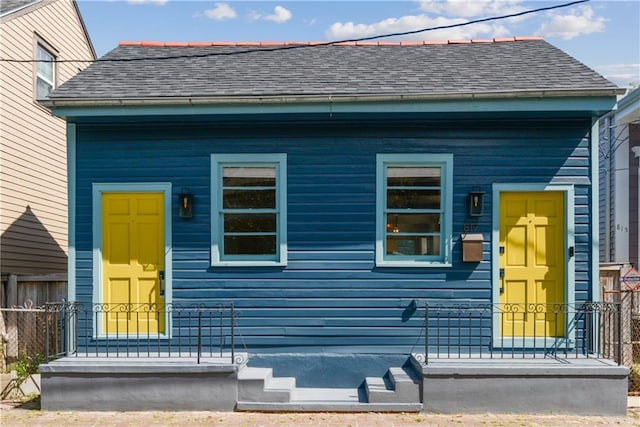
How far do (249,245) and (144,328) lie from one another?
1690mm

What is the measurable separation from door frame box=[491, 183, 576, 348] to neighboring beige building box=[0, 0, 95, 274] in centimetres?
772

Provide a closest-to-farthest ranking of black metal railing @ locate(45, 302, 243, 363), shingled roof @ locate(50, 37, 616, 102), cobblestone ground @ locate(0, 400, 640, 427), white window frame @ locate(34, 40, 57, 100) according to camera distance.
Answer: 1. cobblestone ground @ locate(0, 400, 640, 427)
2. shingled roof @ locate(50, 37, 616, 102)
3. black metal railing @ locate(45, 302, 243, 363)
4. white window frame @ locate(34, 40, 57, 100)

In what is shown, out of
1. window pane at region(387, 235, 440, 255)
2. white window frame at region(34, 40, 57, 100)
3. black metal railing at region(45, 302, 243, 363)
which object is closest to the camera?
black metal railing at region(45, 302, 243, 363)

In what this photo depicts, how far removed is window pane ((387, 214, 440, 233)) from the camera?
6957 millimetres

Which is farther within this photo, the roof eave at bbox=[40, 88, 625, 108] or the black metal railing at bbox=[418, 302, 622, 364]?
the black metal railing at bbox=[418, 302, 622, 364]

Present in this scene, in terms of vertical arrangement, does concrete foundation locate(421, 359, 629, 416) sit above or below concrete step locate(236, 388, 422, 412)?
above

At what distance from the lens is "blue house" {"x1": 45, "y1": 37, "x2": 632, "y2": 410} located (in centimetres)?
682

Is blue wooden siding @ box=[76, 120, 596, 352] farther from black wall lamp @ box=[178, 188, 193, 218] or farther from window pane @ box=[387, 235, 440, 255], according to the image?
window pane @ box=[387, 235, 440, 255]

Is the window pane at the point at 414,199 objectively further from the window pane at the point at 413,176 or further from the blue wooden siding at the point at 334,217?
the blue wooden siding at the point at 334,217

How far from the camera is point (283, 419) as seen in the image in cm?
588

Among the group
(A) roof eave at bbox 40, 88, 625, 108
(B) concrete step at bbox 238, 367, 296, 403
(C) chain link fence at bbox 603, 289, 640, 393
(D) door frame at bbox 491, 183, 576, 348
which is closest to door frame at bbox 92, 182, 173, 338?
(A) roof eave at bbox 40, 88, 625, 108

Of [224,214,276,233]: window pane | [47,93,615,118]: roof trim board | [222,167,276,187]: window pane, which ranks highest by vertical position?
[47,93,615,118]: roof trim board

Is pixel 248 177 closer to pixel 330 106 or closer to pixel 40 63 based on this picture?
pixel 330 106

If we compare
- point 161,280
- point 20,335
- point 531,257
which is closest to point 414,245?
point 531,257
